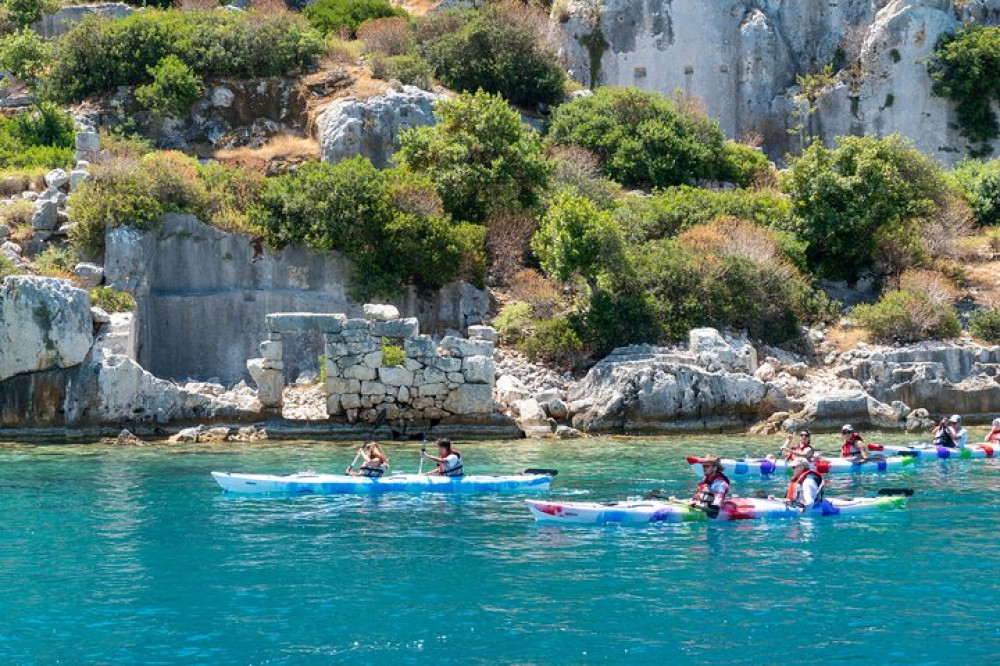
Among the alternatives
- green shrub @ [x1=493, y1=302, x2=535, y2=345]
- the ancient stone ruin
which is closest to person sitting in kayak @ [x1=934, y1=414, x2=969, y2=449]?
the ancient stone ruin

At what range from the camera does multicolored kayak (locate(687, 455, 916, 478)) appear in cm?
2256

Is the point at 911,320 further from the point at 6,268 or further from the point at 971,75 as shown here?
the point at 6,268

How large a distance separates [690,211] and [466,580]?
2337 cm

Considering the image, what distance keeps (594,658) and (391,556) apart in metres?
5.05

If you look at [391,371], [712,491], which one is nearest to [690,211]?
[391,371]

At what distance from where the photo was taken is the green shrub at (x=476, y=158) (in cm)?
3438

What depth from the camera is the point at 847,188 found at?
115 feet

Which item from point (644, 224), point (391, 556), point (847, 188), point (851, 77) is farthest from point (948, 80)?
point (391, 556)

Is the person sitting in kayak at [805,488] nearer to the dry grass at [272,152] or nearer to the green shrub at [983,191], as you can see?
the green shrub at [983,191]

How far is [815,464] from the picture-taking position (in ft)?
67.7

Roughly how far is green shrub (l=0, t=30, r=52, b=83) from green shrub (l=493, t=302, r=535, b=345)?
21.1m

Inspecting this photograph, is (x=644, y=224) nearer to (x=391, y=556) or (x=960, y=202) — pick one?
(x=960, y=202)

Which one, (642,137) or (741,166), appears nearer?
(642,137)

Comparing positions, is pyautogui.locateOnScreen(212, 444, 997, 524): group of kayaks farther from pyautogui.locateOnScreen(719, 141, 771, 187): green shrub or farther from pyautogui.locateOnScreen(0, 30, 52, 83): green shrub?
pyautogui.locateOnScreen(0, 30, 52, 83): green shrub
